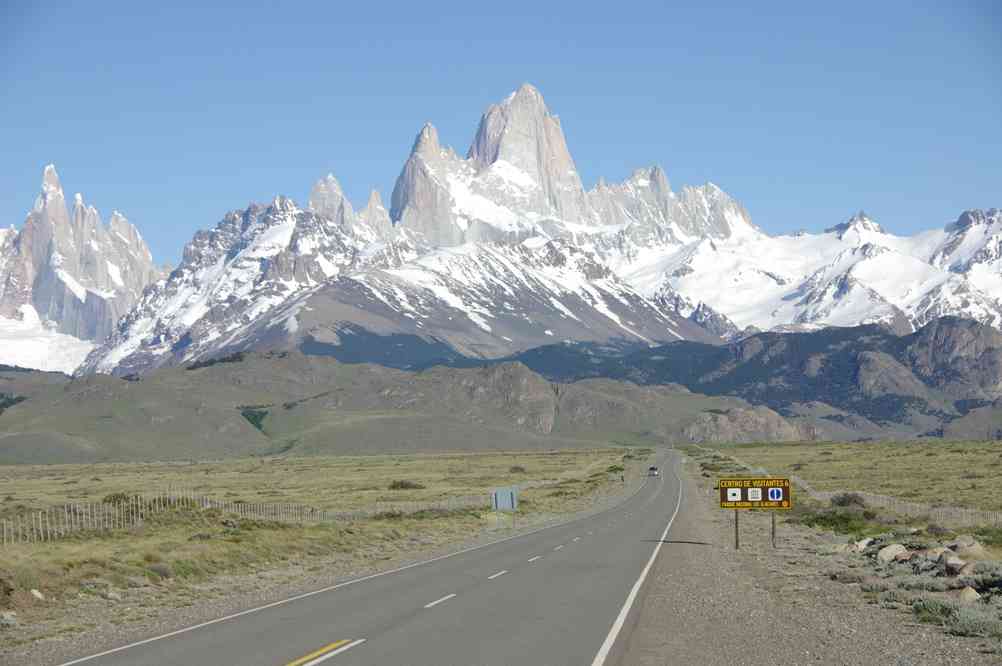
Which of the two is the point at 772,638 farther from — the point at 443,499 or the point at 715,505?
the point at 443,499

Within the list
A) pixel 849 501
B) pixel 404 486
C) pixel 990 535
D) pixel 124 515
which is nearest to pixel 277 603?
pixel 124 515

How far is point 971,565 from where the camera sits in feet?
112

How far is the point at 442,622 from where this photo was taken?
27.1 metres

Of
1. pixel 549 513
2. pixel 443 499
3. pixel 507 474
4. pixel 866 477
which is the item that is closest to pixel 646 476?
→ pixel 507 474

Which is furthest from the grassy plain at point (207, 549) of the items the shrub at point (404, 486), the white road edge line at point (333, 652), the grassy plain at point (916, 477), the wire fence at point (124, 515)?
the grassy plain at point (916, 477)

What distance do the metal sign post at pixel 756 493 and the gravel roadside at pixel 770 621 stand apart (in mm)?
2081

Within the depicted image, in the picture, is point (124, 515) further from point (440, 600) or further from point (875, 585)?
→ point (875, 585)

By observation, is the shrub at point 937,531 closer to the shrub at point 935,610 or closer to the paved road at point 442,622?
the paved road at point 442,622

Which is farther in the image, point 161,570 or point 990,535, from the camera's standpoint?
point 990,535

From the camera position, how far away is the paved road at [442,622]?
2277 centimetres

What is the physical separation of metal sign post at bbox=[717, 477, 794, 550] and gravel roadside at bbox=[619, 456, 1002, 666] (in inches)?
81.9

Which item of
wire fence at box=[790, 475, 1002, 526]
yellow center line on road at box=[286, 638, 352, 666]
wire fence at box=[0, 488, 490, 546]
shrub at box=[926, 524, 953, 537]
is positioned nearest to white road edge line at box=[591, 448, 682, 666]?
yellow center line on road at box=[286, 638, 352, 666]

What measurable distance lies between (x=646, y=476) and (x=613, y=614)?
122m

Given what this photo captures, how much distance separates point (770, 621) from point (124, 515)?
39510 millimetres
